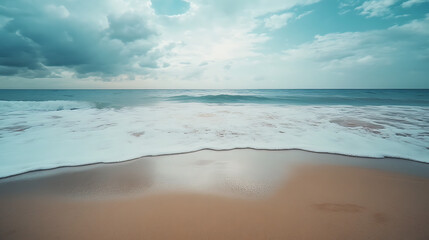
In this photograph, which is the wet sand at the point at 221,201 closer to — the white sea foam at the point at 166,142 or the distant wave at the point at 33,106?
the white sea foam at the point at 166,142

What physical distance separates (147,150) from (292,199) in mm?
3381

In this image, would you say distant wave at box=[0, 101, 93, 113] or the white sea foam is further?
distant wave at box=[0, 101, 93, 113]

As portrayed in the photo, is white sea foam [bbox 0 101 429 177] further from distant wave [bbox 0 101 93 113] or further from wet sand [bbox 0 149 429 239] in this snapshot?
distant wave [bbox 0 101 93 113]

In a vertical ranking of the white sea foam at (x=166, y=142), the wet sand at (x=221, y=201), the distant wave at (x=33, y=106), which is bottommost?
the wet sand at (x=221, y=201)

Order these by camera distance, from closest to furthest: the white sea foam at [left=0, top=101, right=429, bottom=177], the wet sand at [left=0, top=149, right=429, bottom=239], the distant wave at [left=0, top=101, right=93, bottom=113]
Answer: the wet sand at [left=0, top=149, right=429, bottom=239]
the white sea foam at [left=0, top=101, right=429, bottom=177]
the distant wave at [left=0, top=101, right=93, bottom=113]

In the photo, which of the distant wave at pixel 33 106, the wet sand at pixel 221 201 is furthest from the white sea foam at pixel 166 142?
the distant wave at pixel 33 106

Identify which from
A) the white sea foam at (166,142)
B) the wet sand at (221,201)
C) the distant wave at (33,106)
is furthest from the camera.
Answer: the distant wave at (33,106)

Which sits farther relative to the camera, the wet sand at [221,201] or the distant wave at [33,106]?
the distant wave at [33,106]

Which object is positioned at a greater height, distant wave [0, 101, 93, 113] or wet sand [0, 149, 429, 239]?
distant wave [0, 101, 93, 113]

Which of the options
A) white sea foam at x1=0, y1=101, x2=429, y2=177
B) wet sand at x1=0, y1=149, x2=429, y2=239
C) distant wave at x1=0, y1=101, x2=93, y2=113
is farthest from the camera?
distant wave at x1=0, y1=101, x2=93, y2=113

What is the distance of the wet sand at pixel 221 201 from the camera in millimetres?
1875

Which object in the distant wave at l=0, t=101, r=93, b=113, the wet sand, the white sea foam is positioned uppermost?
the distant wave at l=0, t=101, r=93, b=113

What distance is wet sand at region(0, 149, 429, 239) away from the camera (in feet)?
6.15

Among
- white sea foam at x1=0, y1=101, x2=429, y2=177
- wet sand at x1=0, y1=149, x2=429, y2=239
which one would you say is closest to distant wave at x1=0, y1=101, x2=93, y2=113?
white sea foam at x1=0, y1=101, x2=429, y2=177
